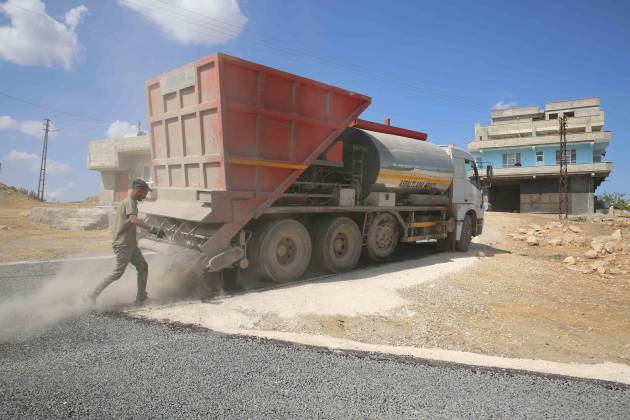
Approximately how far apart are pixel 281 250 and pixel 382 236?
3058 millimetres

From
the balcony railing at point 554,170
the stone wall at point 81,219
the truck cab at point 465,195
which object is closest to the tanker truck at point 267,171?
the truck cab at point 465,195

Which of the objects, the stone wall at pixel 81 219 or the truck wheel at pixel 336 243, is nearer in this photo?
the truck wheel at pixel 336 243

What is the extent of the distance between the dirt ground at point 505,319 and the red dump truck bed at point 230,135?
6.92 feet

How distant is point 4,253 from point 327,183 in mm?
8226

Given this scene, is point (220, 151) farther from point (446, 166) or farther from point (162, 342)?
point (446, 166)

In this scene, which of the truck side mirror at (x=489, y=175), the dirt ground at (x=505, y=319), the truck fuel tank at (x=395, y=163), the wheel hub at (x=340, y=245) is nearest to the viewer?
the dirt ground at (x=505, y=319)

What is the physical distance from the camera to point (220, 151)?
604 centimetres

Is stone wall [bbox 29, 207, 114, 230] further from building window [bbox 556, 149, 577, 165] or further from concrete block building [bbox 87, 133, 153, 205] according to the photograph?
building window [bbox 556, 149, 577, 165]

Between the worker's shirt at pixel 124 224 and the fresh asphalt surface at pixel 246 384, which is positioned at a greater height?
the worker's shirt at pixel 124 224

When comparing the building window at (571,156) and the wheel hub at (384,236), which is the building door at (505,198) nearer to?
the building window at (571,156)

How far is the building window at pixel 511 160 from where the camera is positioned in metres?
35.0

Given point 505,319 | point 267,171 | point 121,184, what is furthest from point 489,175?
point 121,184

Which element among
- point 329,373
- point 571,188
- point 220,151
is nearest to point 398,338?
point 329,373

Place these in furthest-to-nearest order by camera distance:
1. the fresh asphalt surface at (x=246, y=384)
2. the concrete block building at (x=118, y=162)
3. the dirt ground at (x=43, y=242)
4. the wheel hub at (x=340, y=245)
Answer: the concrete block building at (x=118, y=162), the dirt ground at (x=43, y=242), the wheel hub at (x=340, y=245), the fresh asphalt surface at (x=246, y=384)
